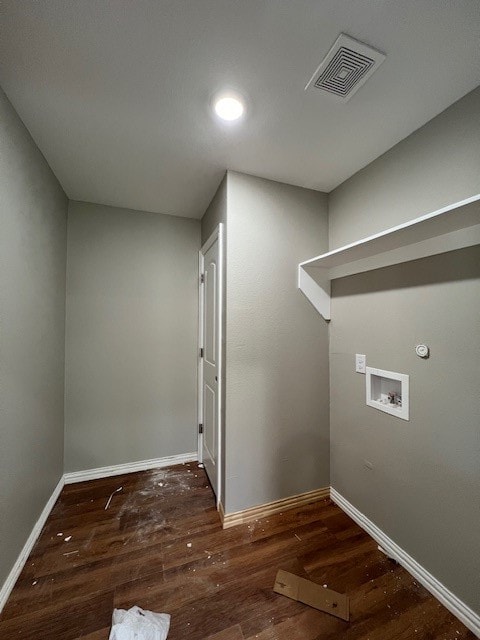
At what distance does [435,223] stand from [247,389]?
1.39m

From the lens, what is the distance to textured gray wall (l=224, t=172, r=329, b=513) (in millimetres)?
1741

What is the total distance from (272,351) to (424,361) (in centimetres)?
91

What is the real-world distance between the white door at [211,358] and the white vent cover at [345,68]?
979 millimetres

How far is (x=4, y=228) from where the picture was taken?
4.15 feet

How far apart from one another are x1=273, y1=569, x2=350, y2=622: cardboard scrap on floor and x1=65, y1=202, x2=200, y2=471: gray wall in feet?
4.73

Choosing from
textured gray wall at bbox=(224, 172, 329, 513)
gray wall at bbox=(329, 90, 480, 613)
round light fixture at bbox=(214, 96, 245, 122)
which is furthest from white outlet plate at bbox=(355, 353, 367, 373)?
round light fixture at bbox=(214, 96, 245, 122)

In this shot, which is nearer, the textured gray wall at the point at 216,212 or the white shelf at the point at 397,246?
the white shelf at the point at 397,246

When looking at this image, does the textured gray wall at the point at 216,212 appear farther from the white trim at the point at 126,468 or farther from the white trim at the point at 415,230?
the white trim at the point at 126,468

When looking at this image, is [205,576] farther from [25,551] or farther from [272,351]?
[272,351]

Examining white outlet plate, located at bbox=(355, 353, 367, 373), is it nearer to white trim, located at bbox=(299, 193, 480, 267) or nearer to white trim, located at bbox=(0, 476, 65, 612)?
white trim, located at bbox=(299, 193, 480, 267)

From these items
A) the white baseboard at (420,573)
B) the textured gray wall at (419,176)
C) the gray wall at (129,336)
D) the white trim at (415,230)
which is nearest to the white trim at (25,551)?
the gray wall at (129,336)

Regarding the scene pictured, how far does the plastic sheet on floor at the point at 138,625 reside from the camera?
1059mm

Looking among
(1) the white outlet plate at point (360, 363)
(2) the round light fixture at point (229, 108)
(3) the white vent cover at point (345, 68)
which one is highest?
(2) the round light fixture at point (229, 108)

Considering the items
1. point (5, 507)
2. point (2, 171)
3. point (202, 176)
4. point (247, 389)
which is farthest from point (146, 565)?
point (202, 176)
